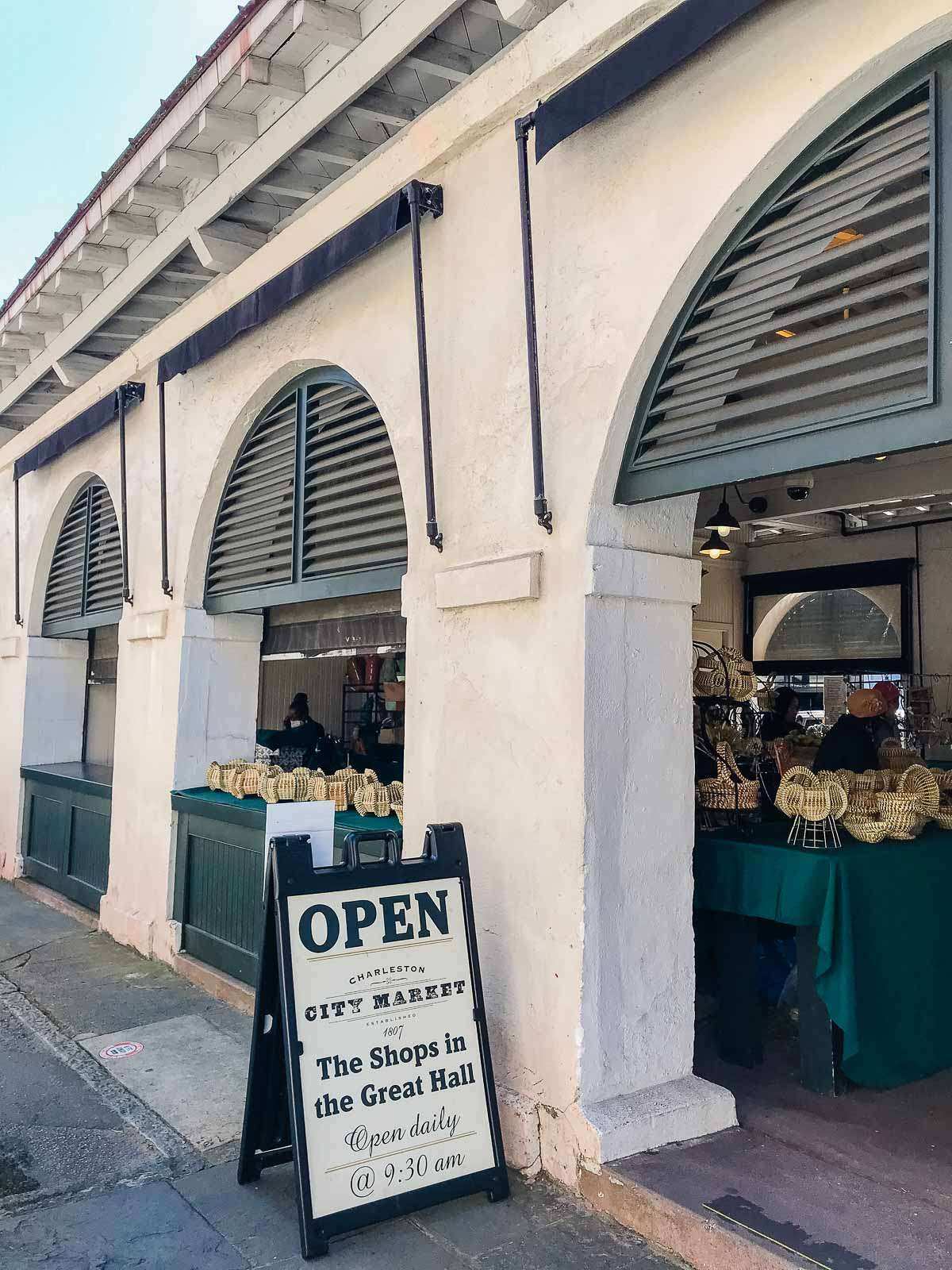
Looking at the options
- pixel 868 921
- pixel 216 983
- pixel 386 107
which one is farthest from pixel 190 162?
pixel 868 921

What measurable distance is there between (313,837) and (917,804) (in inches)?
102

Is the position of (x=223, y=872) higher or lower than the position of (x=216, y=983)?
higher

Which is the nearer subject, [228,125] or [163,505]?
[228,125]

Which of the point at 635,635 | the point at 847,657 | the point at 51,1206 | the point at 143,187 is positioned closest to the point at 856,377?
the point at 635,635

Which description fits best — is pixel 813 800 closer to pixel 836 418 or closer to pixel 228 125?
pixel 836 418

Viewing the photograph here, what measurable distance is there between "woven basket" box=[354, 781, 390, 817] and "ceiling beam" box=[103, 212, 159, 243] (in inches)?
155

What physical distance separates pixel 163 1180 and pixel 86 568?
19.6ft

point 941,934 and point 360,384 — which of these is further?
point 360,384

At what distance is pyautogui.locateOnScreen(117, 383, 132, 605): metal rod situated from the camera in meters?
7.16

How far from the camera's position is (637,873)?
3.70 m

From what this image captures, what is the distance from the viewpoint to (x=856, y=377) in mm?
2945

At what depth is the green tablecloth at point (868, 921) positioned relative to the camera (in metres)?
3.84

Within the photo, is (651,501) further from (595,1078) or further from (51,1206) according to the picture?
(51,1206)

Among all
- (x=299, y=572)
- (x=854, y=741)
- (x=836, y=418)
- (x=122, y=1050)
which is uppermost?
(x=836, y=418)
